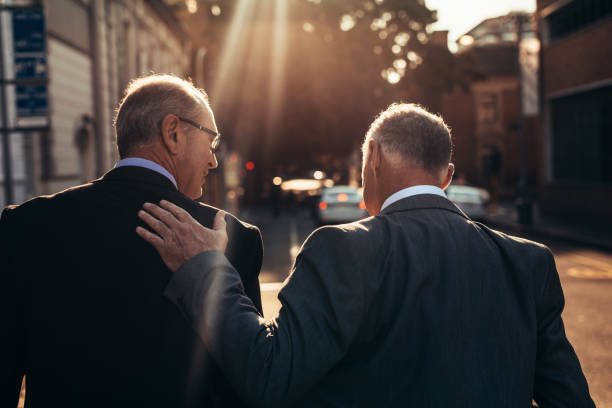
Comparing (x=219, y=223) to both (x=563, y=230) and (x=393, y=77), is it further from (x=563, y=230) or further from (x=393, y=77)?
(x=393, y=77)

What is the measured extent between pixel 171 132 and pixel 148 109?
10 centimetres

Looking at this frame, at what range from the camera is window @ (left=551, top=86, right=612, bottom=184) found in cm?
2168

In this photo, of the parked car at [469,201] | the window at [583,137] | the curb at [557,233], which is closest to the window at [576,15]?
the window at [583,137]

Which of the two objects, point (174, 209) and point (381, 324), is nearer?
point (381, 324)

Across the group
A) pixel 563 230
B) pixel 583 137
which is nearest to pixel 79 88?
pixel 563 230

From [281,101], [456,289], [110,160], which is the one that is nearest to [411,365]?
[456,289]

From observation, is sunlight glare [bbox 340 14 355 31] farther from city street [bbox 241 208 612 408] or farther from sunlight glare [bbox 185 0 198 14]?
city street [bbox 241 208 612 408]

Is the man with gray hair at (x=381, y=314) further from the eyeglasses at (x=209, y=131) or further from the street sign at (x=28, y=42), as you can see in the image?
the street sign at (x=28, y=42)

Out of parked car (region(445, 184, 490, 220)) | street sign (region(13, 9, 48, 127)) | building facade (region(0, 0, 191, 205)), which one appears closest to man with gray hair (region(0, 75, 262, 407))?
street sign (region(13, 9, 48, 127))

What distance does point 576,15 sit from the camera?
23.0 m

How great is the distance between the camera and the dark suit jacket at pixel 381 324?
1.92 m

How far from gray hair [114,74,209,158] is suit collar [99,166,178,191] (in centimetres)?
8

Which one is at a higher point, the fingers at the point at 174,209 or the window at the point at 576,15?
the window at the point at 576,15

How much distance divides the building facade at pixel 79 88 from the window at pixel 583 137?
14451 millimetres
